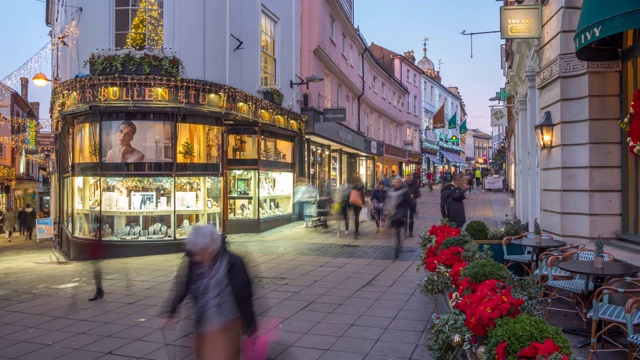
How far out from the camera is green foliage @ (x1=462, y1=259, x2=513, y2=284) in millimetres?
4668

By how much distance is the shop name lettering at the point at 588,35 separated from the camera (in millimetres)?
5900

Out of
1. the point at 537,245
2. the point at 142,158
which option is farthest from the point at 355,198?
the point at 537,245

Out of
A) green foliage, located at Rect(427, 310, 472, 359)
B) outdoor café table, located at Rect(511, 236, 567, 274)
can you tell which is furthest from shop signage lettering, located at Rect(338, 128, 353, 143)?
green foliage, located at Rect(427, 310, 472, 359)

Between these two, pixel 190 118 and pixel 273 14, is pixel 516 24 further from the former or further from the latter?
pixel 273 14

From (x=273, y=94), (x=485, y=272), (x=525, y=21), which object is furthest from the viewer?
(x=273, y=94)

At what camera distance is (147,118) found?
12305 millimetres

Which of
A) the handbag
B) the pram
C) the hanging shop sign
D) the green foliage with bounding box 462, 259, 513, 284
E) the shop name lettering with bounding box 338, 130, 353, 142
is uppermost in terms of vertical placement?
the hanging shop sign

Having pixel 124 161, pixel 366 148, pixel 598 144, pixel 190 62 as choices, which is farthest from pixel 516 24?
pixel 366 148

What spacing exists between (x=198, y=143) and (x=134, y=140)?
64.6 inches

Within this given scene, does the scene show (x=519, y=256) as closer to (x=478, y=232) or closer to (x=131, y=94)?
(x=478, y=232)

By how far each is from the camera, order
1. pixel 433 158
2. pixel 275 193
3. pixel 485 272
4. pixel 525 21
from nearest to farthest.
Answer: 1. pixel 485 272
2. pixel 525 21
3. pixel 275 193
4. pixel 433 158

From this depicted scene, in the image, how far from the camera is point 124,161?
12.3 m

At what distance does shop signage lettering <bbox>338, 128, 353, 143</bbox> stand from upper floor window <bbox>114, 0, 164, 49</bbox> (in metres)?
11.5

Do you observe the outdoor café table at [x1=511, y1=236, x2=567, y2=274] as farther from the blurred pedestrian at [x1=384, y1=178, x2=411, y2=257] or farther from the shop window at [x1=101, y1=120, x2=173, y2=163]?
the shop window at [x1=101, y1=120, x2=173, y2=163]
